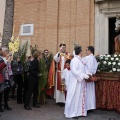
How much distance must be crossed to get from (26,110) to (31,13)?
21.7 feet

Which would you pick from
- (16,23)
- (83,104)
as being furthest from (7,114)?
(16,23)

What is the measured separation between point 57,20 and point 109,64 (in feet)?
16.6

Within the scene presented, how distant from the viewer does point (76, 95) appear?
6301 mm

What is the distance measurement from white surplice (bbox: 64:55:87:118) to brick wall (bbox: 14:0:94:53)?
4488 mm

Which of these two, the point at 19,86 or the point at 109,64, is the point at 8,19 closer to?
the point at 19,86

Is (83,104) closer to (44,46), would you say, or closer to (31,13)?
(44,46)

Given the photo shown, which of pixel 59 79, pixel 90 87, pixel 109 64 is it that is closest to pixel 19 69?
pixel 59 79

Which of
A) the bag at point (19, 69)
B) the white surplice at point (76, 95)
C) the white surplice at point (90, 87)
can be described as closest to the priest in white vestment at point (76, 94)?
the white surplice at point (76, 95)

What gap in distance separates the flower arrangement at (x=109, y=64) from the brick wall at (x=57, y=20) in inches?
132

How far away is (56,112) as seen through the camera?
273 inches

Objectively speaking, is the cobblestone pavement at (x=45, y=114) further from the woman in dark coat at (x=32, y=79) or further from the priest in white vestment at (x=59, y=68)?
the priest in white vestment at (x=59, y=68)

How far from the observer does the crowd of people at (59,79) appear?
247 inches

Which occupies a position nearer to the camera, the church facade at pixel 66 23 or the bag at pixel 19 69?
the bag at pixel 19 69

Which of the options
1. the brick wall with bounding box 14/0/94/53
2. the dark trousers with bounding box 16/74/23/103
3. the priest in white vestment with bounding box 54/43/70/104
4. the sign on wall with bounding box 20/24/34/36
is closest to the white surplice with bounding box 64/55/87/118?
the priest in white vestment with bounding box 54/43/70/104
